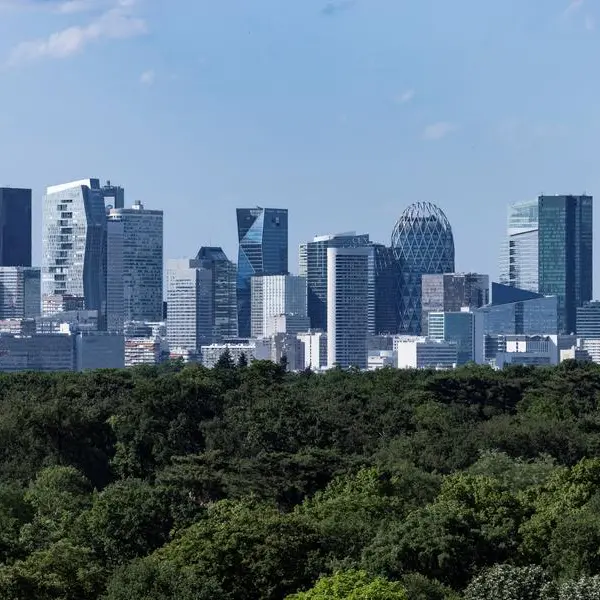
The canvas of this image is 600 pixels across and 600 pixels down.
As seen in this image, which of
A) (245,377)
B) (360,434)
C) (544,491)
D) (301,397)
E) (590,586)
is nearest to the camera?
(590,586)

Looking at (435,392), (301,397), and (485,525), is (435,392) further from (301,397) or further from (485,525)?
(485,525)

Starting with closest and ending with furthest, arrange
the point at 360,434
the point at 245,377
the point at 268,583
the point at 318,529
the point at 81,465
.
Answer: the point at 268,583 → the point at 318,529 → the point at 81,465 → the point at 360,434 → the point at 245,377

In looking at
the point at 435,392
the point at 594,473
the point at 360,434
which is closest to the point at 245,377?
the point at 435,392

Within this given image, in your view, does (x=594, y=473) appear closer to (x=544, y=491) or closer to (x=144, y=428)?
(x=544, y=491)

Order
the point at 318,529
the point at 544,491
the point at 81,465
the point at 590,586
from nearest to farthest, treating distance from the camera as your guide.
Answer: the point at 590,586 → the point at 318,529 → the point at 544,491 → the point at 81,465

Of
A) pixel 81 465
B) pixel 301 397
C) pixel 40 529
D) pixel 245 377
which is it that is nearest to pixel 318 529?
pixel 40 529

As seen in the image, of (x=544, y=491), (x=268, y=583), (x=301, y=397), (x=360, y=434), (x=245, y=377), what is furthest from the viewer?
(x=245, y=377)

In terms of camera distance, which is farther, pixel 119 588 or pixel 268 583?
pixel 268 583
